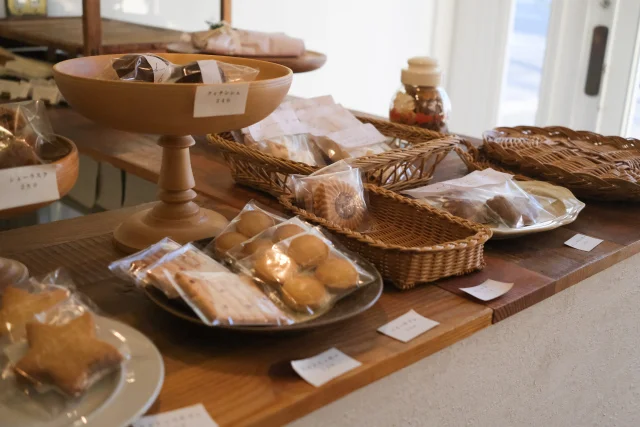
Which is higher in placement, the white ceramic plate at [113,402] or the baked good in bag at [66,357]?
the baked good in bag at [66,357]

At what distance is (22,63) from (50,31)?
13 cm

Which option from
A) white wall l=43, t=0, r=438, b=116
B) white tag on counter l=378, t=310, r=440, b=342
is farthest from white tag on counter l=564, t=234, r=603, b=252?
white wall l=43, t=0, r=438, b=116

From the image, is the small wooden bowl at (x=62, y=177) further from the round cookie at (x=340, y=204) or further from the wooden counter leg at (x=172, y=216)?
the round cookie at (x=340, y=204)

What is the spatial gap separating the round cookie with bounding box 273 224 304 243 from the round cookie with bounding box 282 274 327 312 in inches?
3.6

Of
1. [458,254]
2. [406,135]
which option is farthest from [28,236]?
[406,135]

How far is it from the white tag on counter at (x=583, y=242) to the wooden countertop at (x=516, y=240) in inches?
0.4

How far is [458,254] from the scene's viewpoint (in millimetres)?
953

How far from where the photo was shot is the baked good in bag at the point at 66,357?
24.4 inches

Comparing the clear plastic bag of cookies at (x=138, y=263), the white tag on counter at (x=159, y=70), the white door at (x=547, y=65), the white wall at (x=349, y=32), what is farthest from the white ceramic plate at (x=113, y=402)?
the white door at (x=547, y=65)

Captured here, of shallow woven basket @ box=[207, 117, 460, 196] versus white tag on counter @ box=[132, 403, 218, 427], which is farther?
shallow woven basket @ box=[207, 117, 460, 196]

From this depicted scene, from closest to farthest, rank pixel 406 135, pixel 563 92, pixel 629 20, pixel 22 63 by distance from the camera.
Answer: pixel 406 135 < pixel 22 63 < pixel 629 20 < pixel 563 92

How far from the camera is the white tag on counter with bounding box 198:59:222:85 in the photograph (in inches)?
36.5

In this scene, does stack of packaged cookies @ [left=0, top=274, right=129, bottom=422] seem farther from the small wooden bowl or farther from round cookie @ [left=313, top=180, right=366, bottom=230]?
round cookie @ [left=313, top=180, right=366, bottom=230]

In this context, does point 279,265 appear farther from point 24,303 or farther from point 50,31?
point 50,31
